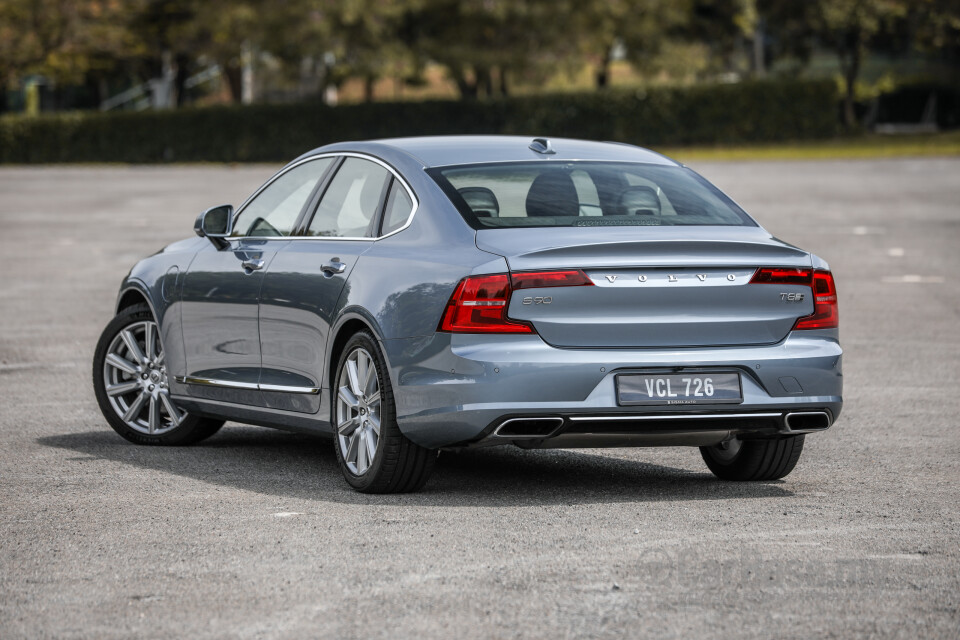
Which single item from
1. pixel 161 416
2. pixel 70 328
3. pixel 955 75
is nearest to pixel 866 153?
pixel 955 75

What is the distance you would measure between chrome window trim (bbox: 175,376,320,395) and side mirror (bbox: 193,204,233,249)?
2.22 ft

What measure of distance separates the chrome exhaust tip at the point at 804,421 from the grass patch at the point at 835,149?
116ft

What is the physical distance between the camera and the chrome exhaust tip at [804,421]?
7.20 m

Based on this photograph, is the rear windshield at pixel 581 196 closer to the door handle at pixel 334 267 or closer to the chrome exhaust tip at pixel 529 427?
the door handle at pixel 334 267

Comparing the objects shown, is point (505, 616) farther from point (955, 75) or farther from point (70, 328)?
point (955, 75)

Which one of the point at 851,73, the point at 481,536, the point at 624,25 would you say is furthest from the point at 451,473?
the point at 851,73

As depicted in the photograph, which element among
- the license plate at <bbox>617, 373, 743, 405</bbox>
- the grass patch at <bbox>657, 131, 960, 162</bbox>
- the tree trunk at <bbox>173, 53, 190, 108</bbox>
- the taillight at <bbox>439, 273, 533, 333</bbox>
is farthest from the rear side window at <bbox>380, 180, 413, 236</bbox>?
the tree trunk at <bbox>173, 53, 190, 108</bbox>

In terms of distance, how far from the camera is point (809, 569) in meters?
5.93

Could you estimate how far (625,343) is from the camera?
22.8ft

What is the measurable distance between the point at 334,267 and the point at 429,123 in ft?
151

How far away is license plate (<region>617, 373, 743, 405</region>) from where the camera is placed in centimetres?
692

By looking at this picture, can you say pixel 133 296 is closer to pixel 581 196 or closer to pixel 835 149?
pixel 581 196

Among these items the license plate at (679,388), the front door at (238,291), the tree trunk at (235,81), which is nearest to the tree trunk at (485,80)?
the tree trunk at (235,81)

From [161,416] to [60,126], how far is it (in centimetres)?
4806
